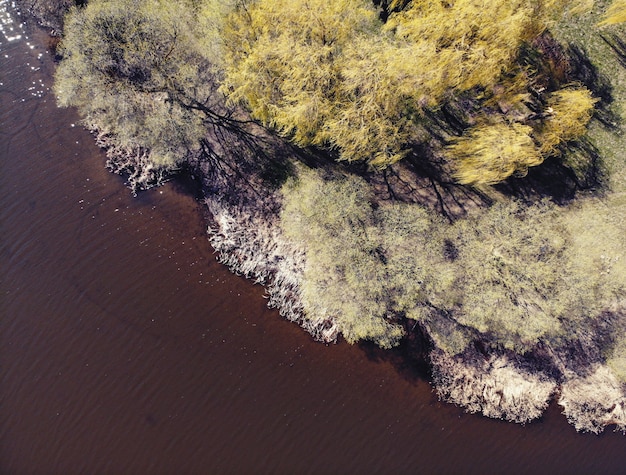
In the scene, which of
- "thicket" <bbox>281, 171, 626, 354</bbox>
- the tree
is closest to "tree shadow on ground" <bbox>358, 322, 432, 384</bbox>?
"thicket" <bbox>281, 171, 626, 354</bbox>

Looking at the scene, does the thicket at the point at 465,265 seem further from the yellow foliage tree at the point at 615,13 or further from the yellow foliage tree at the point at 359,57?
the yellow foliage tree at the point at 615,13

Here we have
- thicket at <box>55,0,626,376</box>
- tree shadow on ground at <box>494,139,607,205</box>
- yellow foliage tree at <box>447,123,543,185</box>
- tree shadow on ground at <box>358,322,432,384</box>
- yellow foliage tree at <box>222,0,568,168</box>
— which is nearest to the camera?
yellow foliage tree at <box>222,0,568,168</box>

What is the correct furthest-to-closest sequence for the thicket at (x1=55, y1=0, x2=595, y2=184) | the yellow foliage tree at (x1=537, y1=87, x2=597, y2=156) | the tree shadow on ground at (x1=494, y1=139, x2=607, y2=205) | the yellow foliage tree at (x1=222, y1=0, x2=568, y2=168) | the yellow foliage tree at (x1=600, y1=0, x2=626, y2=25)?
1. the tree shadow on ground at (x1=494, y1=139, x2=607, y2=205)
2. the yellow foliage tree at (x1=600, y1=0, x2=626, y2=25)
3. the yellow foliage tree at (x1=537, y1=87, x2=597, y2=156)
4. the thicket at (x1=55, y1=0, x2=595, y2=184)
5. the yellow foliage tree at (x1=222, y1=0, x2=568, y2=168)

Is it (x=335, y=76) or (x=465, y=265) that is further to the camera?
(x=465, y=265)

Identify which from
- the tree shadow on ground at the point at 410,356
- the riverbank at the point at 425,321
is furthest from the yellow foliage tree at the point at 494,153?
the tree shadow on ground at the point at 410,356

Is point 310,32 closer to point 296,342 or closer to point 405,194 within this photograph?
point 405,194

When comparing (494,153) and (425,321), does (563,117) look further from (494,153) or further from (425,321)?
(425,321)

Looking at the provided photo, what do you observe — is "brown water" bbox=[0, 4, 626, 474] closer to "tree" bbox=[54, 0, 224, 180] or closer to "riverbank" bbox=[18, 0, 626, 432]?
"riverbank" bbox=[18, 0, 626, 432]

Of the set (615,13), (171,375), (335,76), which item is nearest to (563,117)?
(615,13)
